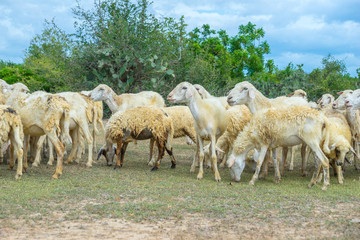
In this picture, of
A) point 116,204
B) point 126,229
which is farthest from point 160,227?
point 116,204

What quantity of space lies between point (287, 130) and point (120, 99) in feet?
19.7

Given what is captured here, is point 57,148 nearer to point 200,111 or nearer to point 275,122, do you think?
point 200,111

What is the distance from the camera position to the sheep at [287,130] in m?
8.52

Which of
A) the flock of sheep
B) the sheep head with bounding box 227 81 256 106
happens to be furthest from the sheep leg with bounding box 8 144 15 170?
the sheep head with bounding box 227 81 256 106

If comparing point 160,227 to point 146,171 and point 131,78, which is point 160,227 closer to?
point 146,171

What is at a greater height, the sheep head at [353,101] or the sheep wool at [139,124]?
the sheep head at [353,101]

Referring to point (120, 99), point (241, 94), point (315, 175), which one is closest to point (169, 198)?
point (315, 175)

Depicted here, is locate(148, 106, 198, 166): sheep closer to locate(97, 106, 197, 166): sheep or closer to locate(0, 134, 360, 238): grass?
locate(97, 106, 197, 166): sheep

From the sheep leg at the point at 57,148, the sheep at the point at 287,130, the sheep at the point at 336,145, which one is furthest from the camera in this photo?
the sheep leg at the point at 57,148

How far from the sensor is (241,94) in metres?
9.84

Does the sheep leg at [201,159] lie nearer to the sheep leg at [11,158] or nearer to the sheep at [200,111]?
the sheep at [200,111]

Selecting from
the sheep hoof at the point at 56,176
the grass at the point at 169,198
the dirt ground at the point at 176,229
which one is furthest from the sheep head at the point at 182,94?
the dirt ground at the point at 176,229

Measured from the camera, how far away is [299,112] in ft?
28.6

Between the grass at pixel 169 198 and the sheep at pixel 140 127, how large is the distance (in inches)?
29.8
